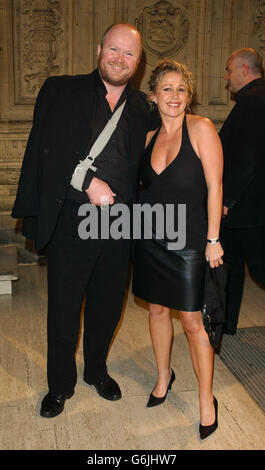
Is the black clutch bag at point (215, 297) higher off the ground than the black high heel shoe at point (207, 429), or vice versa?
the black clutch bag at point (215, 297)

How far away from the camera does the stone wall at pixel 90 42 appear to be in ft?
Result: 18.8

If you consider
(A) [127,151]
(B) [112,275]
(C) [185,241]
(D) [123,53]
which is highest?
(D) [123,53]

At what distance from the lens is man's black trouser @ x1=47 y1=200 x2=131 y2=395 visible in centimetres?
287

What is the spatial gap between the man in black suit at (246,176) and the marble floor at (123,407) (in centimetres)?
67

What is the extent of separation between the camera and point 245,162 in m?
3.73

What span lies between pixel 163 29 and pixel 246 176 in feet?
9.57

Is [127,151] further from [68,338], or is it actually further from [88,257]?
[68,338]

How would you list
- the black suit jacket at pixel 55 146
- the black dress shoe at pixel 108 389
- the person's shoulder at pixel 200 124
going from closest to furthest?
the person's shoulder at pixel 200 124
the black suit jacket at pixel 55 146
the black dress shoe at pixel 108 389

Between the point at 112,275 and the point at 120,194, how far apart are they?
0.46m

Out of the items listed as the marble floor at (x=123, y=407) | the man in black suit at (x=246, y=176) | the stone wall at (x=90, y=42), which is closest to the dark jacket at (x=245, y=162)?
the man in black suit at (x=246, y=176)

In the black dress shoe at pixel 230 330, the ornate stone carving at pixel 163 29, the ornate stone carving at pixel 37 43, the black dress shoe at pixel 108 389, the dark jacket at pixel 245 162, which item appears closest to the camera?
the black dress shoe at pixel 108 389

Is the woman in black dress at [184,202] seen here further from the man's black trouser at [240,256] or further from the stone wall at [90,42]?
the stone wall at [90,42]

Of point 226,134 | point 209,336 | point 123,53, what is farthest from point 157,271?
point 226,134

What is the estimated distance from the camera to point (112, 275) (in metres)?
3.02
